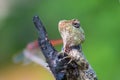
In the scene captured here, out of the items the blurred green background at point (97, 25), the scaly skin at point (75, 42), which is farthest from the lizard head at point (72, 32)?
the blurred green background at point (97, 25)

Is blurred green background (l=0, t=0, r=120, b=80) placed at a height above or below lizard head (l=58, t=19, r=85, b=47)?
above

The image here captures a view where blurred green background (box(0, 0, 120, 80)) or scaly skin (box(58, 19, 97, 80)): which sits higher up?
blurred green background (box(0, 0, 120, 80))

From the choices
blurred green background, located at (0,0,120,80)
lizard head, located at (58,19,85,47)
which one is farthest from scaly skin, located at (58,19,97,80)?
blurred green background, located at (0,0,120,80)

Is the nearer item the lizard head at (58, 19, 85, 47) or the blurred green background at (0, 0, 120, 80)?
the lizard head at (58, 19, 85, 47)

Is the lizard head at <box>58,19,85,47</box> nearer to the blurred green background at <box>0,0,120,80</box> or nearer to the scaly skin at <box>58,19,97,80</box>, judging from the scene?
the scaly skin at <box>58,19,97,80</box>

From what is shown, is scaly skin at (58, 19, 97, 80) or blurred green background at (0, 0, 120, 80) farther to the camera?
blurred green background at (0, 0, 120, 80)

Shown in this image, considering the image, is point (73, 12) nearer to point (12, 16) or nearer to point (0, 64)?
point (12, 16)

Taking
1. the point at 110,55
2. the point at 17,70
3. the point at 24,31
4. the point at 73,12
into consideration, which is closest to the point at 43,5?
the point at 73,12
